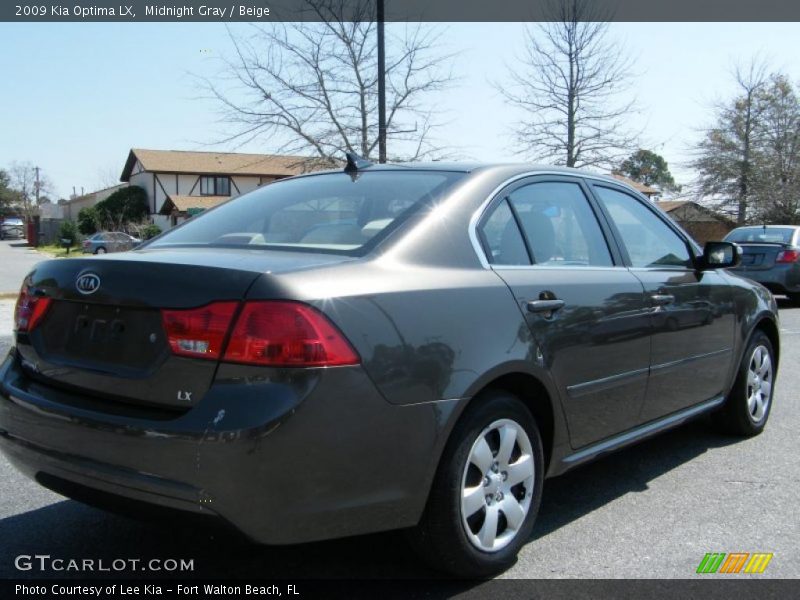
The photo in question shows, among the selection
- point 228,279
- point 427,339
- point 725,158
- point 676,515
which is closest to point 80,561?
point 228,279

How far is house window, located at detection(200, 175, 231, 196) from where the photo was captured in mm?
58562

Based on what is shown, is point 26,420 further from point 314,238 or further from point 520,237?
point 520,237

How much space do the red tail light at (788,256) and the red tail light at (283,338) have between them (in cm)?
1342

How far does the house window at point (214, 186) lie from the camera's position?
58562mm

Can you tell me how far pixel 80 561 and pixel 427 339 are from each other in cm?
172

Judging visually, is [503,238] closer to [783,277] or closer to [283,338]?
[283,338]

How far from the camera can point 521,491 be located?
318 centimetres

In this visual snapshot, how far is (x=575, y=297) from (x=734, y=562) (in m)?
1.28

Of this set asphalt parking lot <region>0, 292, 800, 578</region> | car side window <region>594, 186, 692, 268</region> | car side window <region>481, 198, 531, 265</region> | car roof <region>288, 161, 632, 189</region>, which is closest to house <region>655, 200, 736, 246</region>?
car side window <region>594, 186, 692, 268</region>

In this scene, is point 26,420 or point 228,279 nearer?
point 228,279

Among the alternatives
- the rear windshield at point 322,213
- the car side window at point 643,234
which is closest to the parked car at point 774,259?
the car side window at point 643,234

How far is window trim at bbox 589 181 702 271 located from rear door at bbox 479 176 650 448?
84 mm

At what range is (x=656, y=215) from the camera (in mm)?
4566

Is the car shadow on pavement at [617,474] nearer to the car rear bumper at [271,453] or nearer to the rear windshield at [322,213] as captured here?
the car rear bumper at [271,453]
